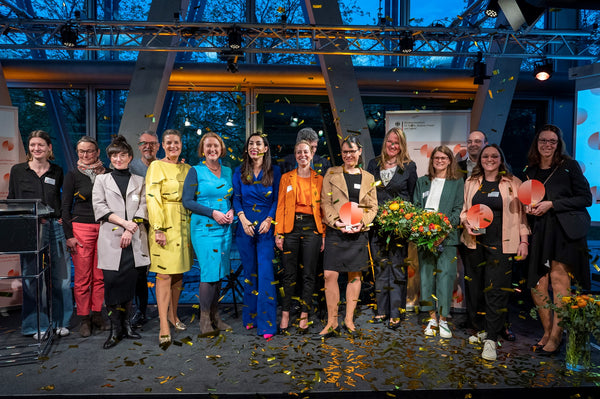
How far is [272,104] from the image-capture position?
29.8ft

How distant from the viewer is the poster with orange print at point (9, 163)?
4.95m

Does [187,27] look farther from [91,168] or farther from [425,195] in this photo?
[425,195]

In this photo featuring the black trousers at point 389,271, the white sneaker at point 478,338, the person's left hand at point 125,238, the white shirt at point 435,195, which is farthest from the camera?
the black trousers at point 389,271

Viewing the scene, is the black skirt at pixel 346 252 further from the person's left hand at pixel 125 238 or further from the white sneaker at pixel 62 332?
A: the white sneaker at pixel 62 332

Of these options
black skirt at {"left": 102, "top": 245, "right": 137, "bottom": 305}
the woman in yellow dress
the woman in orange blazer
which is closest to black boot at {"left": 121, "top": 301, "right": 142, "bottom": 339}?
black skirt at {"left": 102, "top": 245, "right": 137, "bottom": 305}

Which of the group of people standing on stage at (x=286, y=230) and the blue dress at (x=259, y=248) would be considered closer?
the group of people standing on stage at (x=286, y=230)

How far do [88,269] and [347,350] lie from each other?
2.48 meters

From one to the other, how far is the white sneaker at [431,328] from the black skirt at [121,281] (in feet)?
9.14

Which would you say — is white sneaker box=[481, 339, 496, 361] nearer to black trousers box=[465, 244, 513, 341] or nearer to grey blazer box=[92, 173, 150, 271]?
black trousers box=[465, 244, 513, 341]

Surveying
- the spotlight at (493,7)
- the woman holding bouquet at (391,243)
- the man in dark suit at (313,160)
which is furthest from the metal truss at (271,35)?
the woman holding bouquet at (391,243)

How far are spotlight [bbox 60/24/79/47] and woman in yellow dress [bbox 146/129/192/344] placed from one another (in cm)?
338

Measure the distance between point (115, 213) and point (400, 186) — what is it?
8.94ft

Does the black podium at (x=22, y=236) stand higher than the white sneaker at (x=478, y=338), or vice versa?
the black podium at (x=22, y=236)

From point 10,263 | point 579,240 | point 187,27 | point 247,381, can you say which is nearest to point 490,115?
point 579,240
